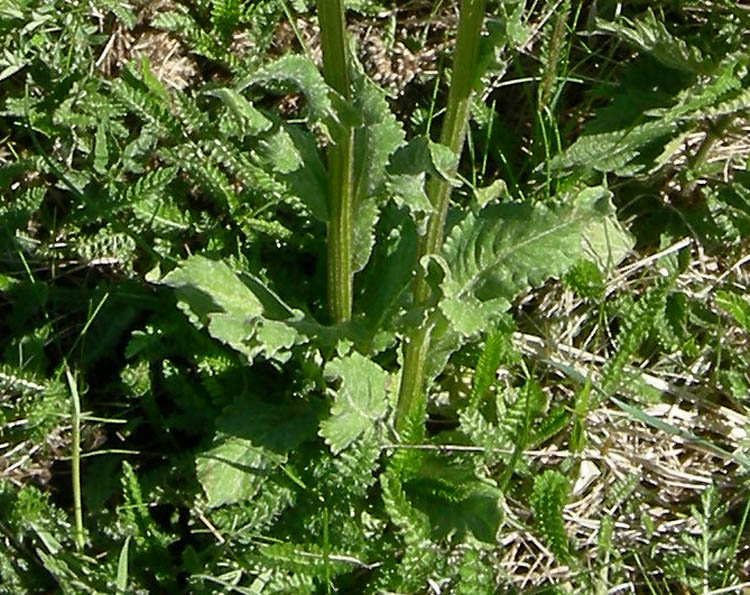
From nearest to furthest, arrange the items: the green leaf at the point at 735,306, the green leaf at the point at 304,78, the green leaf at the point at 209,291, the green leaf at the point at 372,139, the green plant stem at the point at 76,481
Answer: the green leaf at the point at 304,78
the green leaf at the point at 372,139
the green leaf at the point at 209,291
the green plant stem at the point at 76,481
the green leaf at the point at 735,306

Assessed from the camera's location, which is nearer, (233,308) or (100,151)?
(233,308)

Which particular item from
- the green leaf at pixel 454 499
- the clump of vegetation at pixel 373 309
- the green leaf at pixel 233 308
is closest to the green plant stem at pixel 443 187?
the clump of vegetation at pixel 373 309

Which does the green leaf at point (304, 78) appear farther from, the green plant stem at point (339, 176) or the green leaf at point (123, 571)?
the green leaf at point (123, 571)

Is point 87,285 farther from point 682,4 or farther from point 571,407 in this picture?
point 682,4

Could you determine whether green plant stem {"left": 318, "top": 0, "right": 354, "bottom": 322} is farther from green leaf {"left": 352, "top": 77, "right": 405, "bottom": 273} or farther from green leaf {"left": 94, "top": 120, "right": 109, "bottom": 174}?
green leaf {"left": 94, "top": 120, "right": 109, "bottom": 174}

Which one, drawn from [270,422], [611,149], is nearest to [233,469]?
[270,422]

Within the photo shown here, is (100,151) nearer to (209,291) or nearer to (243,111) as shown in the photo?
(209,291)

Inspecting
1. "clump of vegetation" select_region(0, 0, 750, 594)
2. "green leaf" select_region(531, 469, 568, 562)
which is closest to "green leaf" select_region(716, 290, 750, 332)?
"clump of vegetation" select_region(0, 0, 750, 594)
